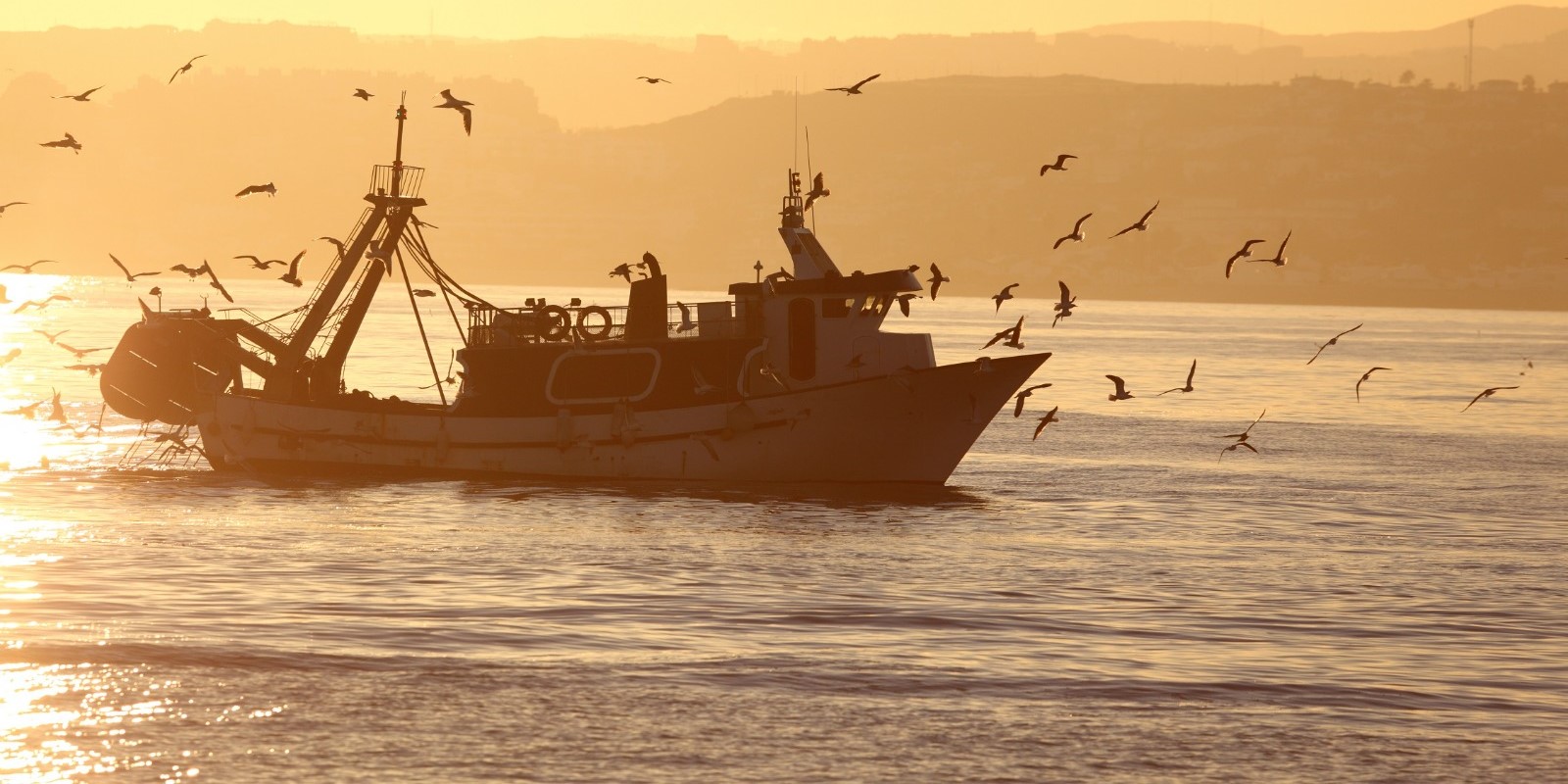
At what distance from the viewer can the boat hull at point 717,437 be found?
149 feet

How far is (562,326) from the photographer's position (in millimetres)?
47344

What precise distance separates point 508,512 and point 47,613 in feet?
50.1

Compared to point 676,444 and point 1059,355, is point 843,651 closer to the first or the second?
point 676,444

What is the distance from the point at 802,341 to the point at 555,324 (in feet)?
21.6

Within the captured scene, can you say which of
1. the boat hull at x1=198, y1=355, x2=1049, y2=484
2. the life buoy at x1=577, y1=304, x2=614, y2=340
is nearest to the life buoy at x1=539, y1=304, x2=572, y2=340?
the life buoy at x1=577, y1=304, x2=614, y2=340

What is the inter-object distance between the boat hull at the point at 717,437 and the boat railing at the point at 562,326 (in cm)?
212

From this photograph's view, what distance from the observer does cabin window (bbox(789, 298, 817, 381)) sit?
1811 inches

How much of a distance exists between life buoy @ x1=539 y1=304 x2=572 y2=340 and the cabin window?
5.86 m

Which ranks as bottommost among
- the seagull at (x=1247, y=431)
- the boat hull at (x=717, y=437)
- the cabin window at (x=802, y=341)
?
the seagull at (x=1247, y=431)

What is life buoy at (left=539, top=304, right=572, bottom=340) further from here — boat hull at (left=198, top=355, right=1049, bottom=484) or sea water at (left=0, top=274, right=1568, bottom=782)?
sea water at (left=0, top=274, right=1568, bottom=782)

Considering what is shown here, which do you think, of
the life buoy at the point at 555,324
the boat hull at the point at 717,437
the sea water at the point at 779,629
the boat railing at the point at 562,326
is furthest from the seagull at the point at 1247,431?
the life buoy at the point at 555,324

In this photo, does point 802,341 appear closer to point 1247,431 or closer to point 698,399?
point 698,399

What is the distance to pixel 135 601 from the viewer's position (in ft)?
93.5

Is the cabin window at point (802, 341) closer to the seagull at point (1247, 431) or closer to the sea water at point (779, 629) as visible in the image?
the sea water at point (779, 629)
